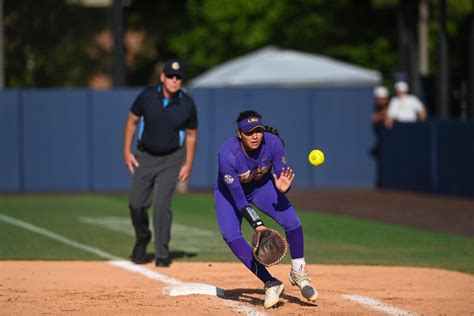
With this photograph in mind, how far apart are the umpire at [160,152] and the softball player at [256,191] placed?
2.94m

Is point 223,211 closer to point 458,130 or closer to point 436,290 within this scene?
point 436,290

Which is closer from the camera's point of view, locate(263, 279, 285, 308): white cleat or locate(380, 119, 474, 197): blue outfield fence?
locate(263, 279, 285, 308): white cleat

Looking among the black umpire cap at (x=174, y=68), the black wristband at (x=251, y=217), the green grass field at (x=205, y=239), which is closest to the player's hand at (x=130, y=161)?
the black umpire cap at (x=174, y=68)

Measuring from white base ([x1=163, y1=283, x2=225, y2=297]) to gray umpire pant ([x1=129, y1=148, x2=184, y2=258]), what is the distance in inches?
87.0

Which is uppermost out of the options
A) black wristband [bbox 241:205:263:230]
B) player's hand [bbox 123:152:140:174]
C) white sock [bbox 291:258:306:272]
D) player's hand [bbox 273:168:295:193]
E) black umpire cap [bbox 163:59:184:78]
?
black umpire cap [bbox 163:59:184:78]

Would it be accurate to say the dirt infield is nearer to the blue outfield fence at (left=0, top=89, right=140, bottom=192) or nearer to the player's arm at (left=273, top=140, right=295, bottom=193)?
the player's arm at (left=273, top=140, right=295, bottom=193)

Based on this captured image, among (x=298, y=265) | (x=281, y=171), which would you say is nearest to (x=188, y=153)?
(x=298, y=265)

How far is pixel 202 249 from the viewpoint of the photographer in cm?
1507

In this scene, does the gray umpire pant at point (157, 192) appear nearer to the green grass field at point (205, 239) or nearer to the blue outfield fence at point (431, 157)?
the green grass field at point (205, 239)

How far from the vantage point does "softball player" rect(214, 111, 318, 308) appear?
31.9ft

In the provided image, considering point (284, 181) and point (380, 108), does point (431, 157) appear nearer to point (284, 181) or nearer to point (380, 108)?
point (380, 108)

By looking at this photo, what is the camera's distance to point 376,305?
391 inches

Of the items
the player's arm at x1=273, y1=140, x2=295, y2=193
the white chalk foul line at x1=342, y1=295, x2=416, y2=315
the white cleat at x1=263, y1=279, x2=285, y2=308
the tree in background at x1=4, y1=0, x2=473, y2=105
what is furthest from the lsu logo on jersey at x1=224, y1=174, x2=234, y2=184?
the tree in background at x1=4, y1=0, x2=473, y2=105

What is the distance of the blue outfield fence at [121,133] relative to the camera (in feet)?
84.8
